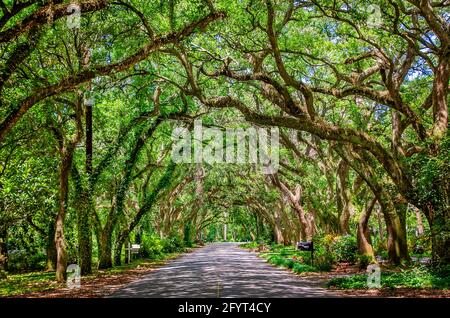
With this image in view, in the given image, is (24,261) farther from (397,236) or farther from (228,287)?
(397,236)

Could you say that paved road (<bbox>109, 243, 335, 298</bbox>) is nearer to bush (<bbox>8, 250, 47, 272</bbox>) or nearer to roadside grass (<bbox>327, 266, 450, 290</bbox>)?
roadside grass (<bbox>327, 266, 450, 290</bbox>)

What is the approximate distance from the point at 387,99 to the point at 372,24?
Result: 87.0 inches

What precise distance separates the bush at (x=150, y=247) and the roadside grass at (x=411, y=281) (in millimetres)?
17185

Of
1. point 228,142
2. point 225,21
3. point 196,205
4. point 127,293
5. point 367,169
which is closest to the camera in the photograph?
point 127,293

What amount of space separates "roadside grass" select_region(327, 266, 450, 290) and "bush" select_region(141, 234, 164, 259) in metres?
17.2

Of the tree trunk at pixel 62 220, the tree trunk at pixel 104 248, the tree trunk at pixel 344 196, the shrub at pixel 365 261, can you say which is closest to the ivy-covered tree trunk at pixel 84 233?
the tree trunk at pixel 62 220

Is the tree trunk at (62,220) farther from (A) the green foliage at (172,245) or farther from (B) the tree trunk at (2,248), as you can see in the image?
(A) the green foliage at (172,245)

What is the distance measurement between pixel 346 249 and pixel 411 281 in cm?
830

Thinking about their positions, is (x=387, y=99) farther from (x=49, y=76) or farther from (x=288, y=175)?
(x=288, y=175)

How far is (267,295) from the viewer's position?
11.0 m

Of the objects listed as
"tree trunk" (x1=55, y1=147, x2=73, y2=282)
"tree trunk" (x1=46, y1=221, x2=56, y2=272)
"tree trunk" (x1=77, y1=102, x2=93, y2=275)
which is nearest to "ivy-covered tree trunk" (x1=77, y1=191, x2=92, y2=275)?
"tree trunk" (x1=77, y1=102, x2=93, y2=275)

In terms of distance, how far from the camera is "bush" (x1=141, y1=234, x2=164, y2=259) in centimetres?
2834

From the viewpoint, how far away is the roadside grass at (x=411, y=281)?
11640 mm
